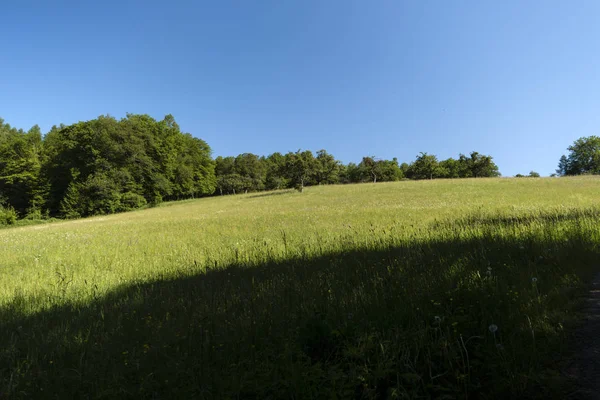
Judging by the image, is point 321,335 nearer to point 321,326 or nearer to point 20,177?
point 321,326

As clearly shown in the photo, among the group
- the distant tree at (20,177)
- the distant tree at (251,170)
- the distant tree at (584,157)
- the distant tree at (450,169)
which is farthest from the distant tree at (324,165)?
the distant tree at (584,157)

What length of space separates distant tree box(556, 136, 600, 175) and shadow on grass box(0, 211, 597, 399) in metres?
129

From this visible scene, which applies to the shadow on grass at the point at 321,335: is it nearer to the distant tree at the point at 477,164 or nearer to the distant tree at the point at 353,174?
the distant tree at the point at 477,164

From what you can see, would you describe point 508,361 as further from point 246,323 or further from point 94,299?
point 94,299

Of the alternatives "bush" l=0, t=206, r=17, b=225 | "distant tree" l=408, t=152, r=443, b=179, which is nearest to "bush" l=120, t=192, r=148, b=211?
"bush" l=0, t=206, r=17, b=225

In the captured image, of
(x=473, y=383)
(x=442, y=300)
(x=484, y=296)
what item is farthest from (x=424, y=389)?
(x=484, y=296)

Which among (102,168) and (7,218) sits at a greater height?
(102,168)

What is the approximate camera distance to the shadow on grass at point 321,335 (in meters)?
2.21

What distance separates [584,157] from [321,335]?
139 m

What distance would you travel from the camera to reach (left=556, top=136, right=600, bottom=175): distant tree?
95375mm

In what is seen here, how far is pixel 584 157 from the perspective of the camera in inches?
3888

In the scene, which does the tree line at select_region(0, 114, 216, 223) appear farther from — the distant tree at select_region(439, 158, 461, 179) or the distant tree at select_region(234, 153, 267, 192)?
the distant tree at select_region(439, 158, 461, 179)

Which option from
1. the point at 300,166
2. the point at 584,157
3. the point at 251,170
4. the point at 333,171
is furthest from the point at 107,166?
the point at 584,157

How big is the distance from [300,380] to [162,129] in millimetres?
79106
